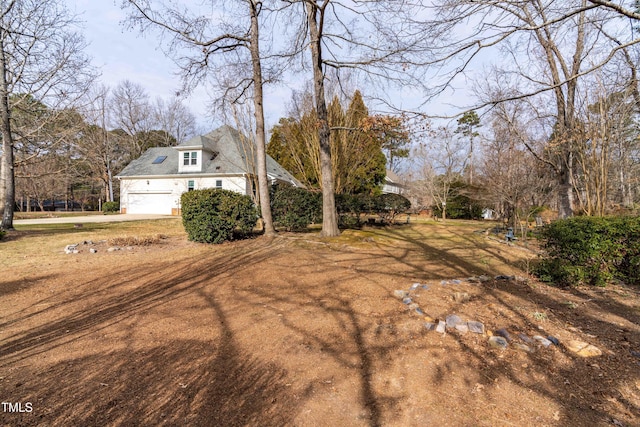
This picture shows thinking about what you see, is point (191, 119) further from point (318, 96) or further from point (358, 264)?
point (358, 264)

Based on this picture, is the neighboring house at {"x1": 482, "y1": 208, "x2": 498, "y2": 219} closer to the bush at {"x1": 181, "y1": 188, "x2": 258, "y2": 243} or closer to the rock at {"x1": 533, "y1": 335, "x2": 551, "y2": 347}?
the bush at {"x1": 181, "y1": 188, "x2": 258, "y2": 243}

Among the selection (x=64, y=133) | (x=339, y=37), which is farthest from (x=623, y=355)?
(x=64, y=133)

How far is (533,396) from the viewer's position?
85.4 inches

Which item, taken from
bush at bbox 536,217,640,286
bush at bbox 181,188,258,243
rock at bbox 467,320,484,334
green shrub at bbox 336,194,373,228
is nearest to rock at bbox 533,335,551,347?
rock at bbox 467,320,484,334

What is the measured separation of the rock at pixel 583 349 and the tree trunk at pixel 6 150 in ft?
46.9

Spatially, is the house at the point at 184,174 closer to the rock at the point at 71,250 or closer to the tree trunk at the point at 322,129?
the tree trunk at the point at 322,129

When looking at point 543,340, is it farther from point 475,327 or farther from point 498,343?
point 475,327

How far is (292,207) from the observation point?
10.3 meters

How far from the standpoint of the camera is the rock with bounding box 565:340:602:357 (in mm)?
2691

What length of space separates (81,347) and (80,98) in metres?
10.6

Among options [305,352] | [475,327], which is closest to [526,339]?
[475,327]

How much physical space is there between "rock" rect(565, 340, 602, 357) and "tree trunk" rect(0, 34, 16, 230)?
1430 cm

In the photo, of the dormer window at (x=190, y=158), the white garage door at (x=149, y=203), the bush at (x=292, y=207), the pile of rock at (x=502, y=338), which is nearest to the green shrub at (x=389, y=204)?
the bush at (x=292, y=207)

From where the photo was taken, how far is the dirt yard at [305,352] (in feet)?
6.68
